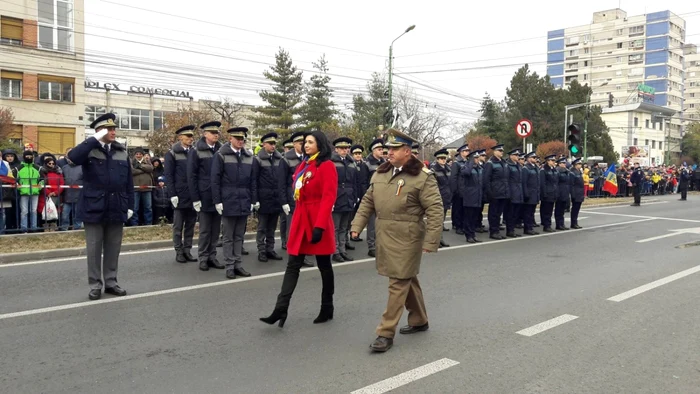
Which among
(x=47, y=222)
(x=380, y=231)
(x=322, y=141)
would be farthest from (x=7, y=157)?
(x=380, y=231)

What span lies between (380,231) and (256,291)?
2.63m

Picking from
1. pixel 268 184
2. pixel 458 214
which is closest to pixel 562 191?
pixel 458 214

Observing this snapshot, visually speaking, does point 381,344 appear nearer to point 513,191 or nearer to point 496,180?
point 496,180

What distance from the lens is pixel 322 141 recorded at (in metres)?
5.75

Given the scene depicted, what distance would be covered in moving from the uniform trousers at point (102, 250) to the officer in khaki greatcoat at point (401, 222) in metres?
3.45

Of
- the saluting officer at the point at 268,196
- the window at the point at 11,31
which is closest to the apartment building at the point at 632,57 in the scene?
the window at the point at 11,31

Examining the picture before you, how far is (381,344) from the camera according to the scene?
502cm

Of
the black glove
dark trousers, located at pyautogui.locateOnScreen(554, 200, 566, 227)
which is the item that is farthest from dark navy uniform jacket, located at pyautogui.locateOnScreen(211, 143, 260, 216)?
dark trousers, located at pyautogui.locateOnScreen(554, 200, 566, 227)

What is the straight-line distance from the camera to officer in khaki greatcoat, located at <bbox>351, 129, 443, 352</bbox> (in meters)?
5.08

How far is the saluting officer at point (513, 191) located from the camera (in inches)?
537

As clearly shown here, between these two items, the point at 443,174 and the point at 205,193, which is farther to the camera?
the point at 443,174

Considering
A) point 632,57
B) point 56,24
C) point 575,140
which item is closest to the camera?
point 575,140

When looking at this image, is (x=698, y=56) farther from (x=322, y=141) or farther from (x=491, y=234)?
(x=322, y=141)

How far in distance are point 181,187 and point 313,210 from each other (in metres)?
4.36
